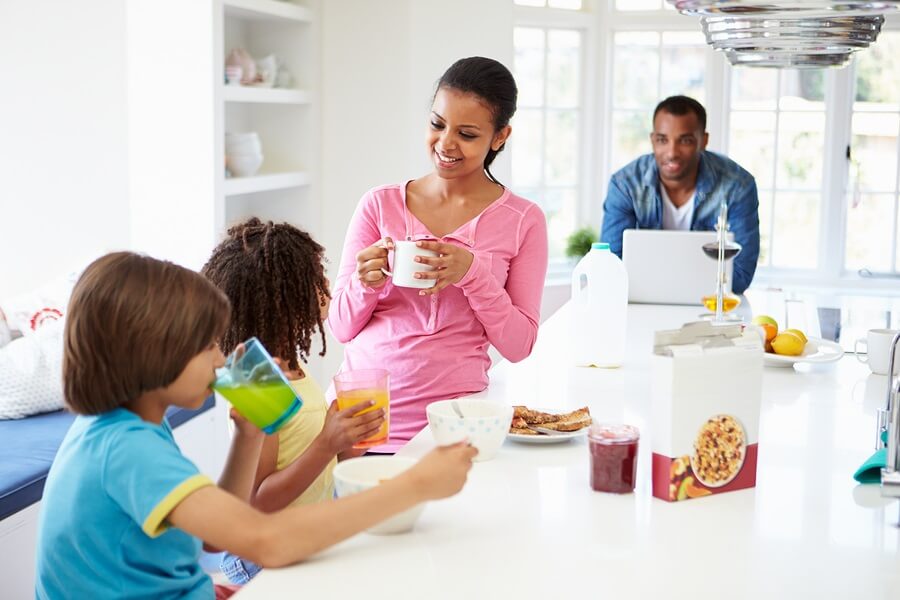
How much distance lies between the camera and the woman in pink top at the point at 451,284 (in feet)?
6.85

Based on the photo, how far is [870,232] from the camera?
5.42m

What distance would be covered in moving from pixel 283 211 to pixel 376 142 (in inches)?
19.9

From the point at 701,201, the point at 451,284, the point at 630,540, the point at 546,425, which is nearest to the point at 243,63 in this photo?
the point at 701,201

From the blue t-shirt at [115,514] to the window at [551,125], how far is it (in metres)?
4.31

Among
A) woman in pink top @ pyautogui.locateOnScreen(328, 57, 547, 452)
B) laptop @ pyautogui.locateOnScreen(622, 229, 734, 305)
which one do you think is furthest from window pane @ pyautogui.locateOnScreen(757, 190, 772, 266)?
woman in pink top @ pyautogui.locateOnScreen(328, 57, 547, 452)

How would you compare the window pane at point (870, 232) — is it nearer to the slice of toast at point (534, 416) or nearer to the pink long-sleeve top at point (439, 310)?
the pink long-sleeve top at point (439, 310)

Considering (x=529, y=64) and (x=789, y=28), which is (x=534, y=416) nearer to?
(x=789, y=28)

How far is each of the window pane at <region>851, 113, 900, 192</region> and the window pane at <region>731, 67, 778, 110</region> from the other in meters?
0.43

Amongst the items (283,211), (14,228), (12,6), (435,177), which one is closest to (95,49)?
(12,6)

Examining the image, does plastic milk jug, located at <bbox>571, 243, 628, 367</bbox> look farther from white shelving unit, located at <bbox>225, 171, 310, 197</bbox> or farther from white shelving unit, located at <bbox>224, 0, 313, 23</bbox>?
white shelving unit, located at <bbox>224, 0, 313, 23</bbox>

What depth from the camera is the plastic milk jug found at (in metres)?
2.42

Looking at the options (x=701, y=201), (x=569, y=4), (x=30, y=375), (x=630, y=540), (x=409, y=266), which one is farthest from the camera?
→ (x=569, y=4)

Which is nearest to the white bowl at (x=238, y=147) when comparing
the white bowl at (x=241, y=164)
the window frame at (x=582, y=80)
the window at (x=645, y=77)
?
the white bowl at (x=241, y=164)

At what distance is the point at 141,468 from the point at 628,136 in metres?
4.62
